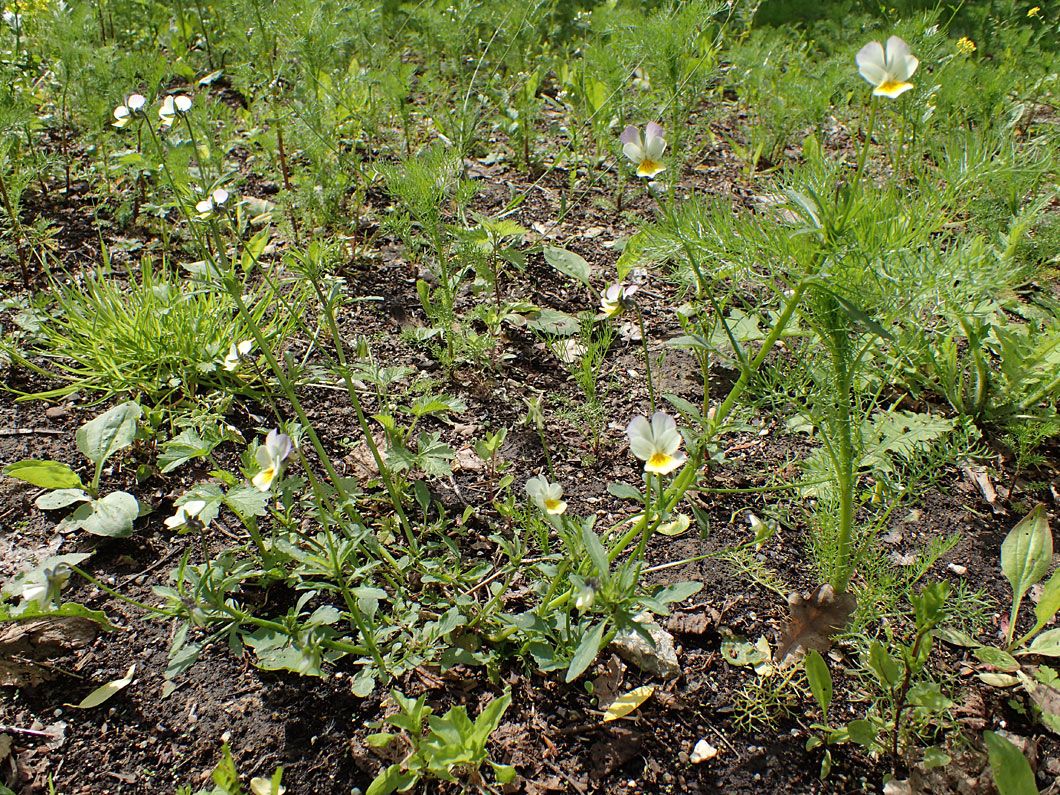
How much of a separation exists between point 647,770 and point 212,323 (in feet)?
5.59

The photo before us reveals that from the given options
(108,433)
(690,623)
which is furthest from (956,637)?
(108,433)

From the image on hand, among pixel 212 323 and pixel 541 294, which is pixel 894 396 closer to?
pixel 541 294

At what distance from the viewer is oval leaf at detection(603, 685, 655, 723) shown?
4.96 ft

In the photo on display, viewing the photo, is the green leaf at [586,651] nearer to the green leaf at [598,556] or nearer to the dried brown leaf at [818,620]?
the green leaf at [598,556]

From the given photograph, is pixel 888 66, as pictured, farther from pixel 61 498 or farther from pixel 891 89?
pixel 61 498

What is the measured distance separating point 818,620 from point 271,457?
3.96ft

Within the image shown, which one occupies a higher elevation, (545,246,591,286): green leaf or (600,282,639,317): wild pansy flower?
(600,282,639,317): wild pansy flower

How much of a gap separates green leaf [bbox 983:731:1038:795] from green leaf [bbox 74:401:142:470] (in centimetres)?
205

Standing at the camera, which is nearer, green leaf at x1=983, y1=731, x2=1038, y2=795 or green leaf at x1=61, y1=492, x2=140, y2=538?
green leaf at x1=983, y1=731, x2=1038, y2=795

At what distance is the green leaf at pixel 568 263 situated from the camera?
2443mm

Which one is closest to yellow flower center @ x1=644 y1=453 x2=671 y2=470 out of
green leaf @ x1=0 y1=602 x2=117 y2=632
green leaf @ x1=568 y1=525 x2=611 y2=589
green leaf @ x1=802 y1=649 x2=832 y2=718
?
green leaf @ x1=568 y1=525 x2=611 y2=589

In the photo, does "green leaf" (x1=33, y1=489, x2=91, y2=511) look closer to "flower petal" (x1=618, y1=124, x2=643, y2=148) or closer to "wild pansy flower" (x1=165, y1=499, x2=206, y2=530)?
"wild pansy flower" (x1=165, y1=499, x2=206, y2=530)

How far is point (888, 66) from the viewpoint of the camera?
1.40 metres

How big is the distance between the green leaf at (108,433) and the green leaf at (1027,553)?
2.18 meters
